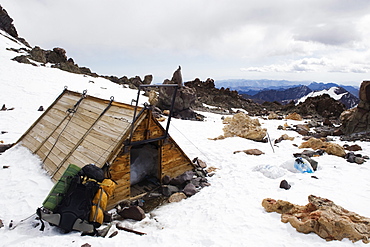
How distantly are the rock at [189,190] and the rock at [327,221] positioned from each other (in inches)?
110

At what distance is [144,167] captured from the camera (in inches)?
320

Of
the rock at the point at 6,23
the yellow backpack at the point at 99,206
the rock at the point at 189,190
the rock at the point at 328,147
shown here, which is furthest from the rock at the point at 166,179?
the rock at the point at 6,23

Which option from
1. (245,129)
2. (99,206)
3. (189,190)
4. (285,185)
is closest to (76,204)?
(99,206)

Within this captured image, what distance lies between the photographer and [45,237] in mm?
4262

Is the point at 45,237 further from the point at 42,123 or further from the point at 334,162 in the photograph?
the point at 334,162

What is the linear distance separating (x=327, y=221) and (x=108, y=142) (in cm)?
560

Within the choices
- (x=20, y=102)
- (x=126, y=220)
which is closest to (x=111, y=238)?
(x=126, y=220)

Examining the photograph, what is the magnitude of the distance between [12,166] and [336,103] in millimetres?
47377

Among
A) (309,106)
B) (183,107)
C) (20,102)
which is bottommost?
(309,106)

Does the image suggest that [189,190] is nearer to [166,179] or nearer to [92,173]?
[166,179]

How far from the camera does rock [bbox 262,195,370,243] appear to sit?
13.8 feet

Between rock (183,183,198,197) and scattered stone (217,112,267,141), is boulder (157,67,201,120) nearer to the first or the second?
scattered stone (217,112,267,141)

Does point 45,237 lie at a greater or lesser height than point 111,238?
greater

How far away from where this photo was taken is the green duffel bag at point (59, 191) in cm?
463
